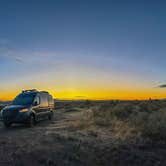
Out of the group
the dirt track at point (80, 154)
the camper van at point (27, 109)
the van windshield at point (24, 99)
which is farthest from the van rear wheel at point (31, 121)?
the dirt track at point (80, 154)

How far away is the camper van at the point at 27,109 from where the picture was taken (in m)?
18.2

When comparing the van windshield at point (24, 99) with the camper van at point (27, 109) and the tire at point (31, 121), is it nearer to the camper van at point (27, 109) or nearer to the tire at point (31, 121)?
the camper van at point (27, 109)

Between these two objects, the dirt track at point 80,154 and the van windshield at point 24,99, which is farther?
the van windshield at point 24,99

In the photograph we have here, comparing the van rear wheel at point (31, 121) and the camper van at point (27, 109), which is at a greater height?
the camper van at point (27, 109)

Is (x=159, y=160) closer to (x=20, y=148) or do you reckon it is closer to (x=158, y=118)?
(x=20, y=148)

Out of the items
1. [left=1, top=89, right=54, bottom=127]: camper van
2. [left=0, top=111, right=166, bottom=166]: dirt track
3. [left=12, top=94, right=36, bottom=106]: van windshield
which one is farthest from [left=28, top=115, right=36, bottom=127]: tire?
[left=0, top=111, right=166, bottom=166]: dirt track

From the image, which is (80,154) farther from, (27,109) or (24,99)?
(24,99)

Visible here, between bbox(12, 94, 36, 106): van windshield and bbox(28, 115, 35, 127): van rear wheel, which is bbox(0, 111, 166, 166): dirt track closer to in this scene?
bbox(28, 115, 35, 127): van rear wheel

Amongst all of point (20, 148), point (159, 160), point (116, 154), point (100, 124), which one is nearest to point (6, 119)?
point (100, 124)

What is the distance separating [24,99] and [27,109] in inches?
64.8

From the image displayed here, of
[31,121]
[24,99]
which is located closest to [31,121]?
[31,121]

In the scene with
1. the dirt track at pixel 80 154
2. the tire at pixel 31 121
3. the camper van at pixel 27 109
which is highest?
the camper van at pixel 27 109

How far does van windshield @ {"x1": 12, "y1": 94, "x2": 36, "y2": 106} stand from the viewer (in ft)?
62.8

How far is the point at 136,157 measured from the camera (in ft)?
29.8
